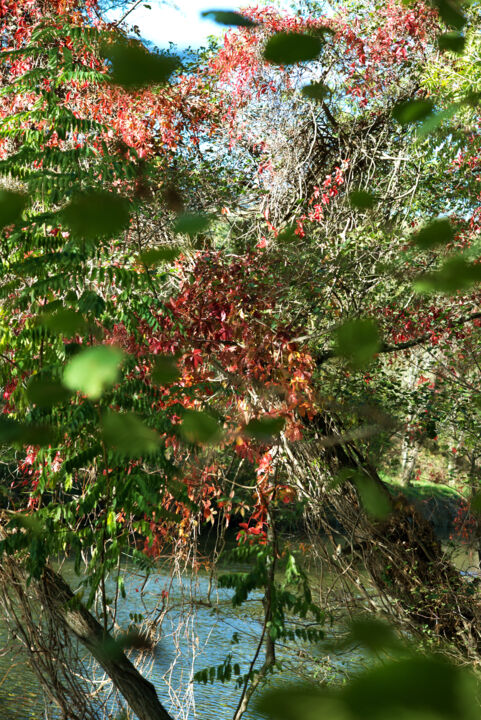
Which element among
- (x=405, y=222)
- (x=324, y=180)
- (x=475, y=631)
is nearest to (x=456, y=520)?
(x=475, y=631)

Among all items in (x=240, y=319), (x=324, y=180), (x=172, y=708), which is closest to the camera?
(x=240, y=319)

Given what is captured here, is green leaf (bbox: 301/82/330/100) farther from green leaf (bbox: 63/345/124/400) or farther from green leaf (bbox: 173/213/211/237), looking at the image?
green leaf (bbox: 63/345/124/400)

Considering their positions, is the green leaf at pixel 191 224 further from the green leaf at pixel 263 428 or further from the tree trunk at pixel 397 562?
the tree trunk at pixel 397 562

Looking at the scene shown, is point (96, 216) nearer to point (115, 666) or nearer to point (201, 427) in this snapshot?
point (201, 427)

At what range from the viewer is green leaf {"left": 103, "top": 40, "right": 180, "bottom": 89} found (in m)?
0.48

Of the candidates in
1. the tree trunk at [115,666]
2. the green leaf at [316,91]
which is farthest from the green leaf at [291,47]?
the tree trunk at [115,666]

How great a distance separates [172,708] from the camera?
4938 millimetres

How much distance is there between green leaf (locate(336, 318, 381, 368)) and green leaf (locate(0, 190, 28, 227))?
0.86 feet

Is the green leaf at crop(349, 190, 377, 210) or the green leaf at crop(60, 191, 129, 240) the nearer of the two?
the green leaf at crop(60, 191, 129, 240)

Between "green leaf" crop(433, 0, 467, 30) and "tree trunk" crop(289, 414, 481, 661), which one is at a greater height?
"green leaf" crop(433, 0, 467, 30)

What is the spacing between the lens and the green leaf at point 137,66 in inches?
19.0

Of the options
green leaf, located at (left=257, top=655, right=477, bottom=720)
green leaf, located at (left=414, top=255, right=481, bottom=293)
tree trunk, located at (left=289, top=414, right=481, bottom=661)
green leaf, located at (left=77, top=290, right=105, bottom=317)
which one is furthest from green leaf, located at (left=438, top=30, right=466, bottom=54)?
tree trunk, located at (left=289, top=414, right=481, bottom=661)

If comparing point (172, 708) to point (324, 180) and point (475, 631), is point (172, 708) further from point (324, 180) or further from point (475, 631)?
point (324, 180)

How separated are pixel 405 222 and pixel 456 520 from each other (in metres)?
2.42
